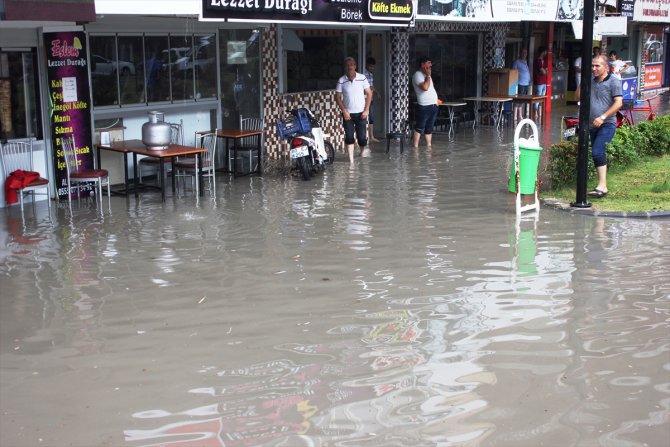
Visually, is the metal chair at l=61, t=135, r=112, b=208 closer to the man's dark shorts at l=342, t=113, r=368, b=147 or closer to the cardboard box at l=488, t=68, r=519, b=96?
the man's dark shorts at l=342, t=113, r=368, b=147

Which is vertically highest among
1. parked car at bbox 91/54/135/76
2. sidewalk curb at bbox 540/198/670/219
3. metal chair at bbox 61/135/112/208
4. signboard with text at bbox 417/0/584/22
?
signboard with text at bbox 417/0/584/22

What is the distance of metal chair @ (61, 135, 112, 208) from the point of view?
10539mm

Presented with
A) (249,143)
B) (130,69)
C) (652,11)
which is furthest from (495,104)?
(130,69)

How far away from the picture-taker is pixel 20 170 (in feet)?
33.6

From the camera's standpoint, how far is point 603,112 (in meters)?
10.5

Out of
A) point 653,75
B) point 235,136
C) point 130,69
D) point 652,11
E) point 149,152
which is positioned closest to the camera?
→ point 149,152

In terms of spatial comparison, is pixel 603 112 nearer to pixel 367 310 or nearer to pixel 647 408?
pixel 367 310

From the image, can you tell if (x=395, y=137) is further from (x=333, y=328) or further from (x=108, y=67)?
(x=333, y=328)

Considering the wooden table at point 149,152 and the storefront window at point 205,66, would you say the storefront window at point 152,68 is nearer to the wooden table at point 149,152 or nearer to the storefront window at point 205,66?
the storefront window at point 205,66

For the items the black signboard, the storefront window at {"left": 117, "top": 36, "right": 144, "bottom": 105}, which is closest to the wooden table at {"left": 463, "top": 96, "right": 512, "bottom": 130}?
the black signboard

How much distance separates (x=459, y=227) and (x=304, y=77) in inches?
264

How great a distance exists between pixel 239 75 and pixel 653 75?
20.9m

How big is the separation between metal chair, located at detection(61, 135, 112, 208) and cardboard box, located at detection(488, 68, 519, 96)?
1148cm

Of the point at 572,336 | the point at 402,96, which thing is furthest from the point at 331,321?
the point at 402,96
